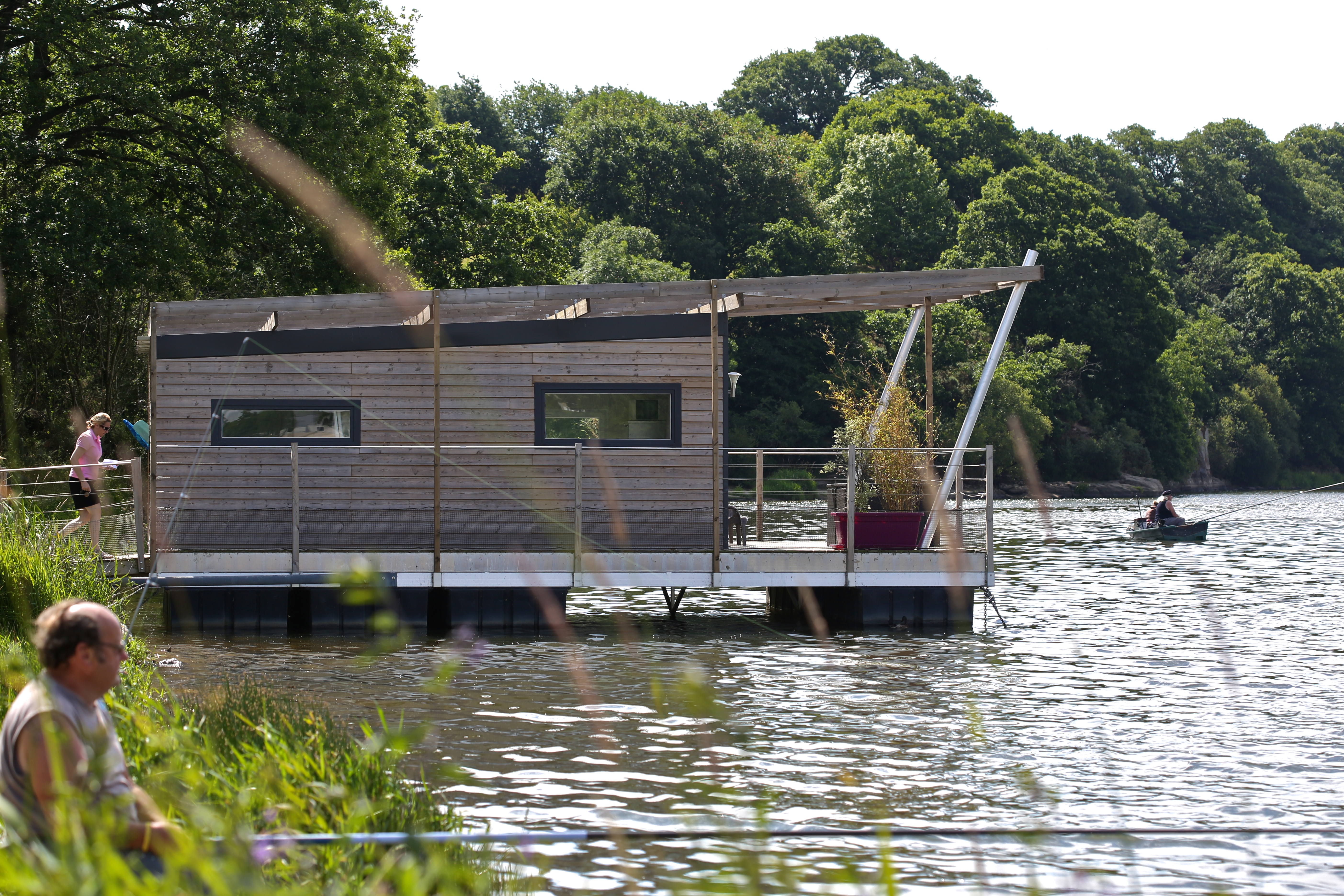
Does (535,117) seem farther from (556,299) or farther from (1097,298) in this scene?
(556,299)

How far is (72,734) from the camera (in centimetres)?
452

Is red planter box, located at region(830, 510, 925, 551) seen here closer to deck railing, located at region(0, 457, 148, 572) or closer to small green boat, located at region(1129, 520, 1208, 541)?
deck railing, located at region(0, 457, 148, 572)

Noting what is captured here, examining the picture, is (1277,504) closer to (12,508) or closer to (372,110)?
(372,110)

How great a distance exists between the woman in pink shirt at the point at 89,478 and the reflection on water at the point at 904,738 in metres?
1.74

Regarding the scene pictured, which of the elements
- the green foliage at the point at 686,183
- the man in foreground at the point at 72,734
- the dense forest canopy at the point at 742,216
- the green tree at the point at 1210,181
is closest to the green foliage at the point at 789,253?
the dense forest canopy at the point at 742,216

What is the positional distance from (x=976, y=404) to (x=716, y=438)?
9.89 feet

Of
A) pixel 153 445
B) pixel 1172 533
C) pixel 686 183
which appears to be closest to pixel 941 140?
pixel 686 183

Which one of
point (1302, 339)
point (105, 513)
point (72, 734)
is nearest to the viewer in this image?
point (72, 734)

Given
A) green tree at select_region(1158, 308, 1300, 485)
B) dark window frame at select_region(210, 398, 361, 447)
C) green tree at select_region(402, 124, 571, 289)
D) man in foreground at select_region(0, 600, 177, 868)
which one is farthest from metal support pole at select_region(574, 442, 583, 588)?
green tree at select_region(1158, 308, 1300, 485)

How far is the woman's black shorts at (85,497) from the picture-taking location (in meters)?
15.4

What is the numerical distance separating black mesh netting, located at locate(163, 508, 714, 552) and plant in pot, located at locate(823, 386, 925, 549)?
179 cm

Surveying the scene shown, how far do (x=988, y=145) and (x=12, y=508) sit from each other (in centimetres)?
7361

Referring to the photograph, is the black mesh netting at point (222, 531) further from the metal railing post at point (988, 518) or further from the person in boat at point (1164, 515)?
the person in boat at point (1164, 515)

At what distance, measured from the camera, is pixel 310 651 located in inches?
574
